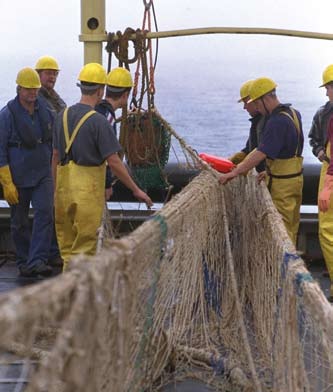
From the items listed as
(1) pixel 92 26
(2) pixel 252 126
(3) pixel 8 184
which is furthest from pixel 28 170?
(2) pixel 252 126

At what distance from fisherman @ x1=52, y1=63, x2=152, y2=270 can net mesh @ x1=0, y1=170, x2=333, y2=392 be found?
57 centimetres

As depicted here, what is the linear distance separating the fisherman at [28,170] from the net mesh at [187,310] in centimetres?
144

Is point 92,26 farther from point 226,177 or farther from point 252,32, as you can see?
point 226,177

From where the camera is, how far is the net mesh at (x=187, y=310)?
2.42m

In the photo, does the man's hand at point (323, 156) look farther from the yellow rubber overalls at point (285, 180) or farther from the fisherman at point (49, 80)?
the fisherman at point (49, 80)

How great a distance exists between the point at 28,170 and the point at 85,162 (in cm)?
159

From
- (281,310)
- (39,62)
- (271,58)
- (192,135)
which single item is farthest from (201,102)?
(281,310)

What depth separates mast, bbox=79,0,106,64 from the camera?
309 inches

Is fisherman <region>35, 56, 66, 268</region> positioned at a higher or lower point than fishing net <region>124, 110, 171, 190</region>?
higher

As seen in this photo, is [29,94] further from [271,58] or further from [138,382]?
[271,58]

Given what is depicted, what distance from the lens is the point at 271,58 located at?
87.5 m

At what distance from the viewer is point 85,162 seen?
19.9ft

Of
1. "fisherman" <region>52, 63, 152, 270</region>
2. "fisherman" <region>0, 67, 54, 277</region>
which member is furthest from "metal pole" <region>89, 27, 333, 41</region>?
"fisherman" <region>52, 63, 152, 270</region>

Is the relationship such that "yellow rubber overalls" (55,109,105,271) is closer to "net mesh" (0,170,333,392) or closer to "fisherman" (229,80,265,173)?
"net mesh" (0,170,333,392)
